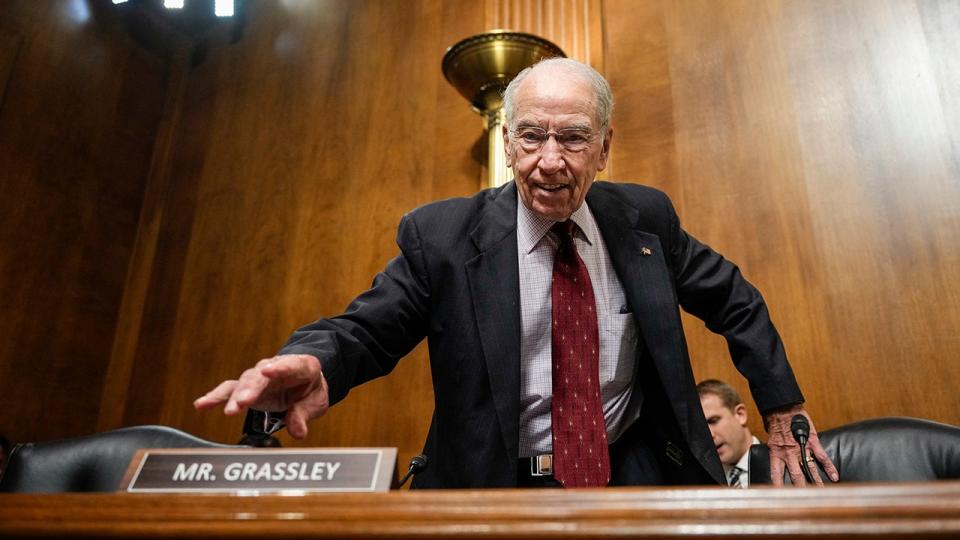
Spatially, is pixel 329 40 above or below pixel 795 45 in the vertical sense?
above

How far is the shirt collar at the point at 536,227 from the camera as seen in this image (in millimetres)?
1528

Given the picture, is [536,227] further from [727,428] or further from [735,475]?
[735,475]

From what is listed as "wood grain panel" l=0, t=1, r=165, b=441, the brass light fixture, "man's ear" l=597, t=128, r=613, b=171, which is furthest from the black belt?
"wood grain panel" l=0, t=1, r=165, b=441

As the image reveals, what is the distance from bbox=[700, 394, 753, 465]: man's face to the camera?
7.80 feet

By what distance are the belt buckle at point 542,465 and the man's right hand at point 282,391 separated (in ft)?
1.41

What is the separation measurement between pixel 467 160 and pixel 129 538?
9.34ft

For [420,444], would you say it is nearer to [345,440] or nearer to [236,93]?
[345,440]

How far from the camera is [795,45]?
2.87 m

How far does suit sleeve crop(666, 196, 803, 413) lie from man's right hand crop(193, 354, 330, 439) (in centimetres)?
87

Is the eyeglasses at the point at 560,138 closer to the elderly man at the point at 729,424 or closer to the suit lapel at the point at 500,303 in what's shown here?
the suit lapel at the point at 500,303

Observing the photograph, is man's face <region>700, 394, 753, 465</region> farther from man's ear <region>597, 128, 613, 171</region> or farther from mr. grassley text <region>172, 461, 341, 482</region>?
mr. grassley text <region>172, 461, 341, 482</region>

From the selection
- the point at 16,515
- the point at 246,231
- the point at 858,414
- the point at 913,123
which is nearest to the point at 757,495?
the point at 16,515

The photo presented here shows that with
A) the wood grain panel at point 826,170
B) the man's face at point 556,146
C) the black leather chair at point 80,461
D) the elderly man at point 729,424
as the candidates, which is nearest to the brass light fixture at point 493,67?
the wood grain panel at point 826,170

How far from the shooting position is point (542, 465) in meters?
1.34
